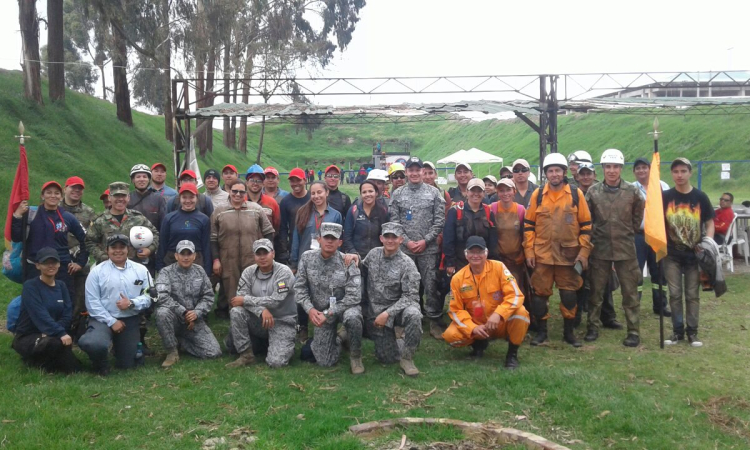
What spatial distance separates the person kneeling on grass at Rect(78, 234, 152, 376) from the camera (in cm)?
586

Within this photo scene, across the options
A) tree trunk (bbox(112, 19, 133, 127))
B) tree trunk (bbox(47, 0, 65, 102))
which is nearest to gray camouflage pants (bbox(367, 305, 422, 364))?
tree trunk (bbox(47, 0, 65, 102))

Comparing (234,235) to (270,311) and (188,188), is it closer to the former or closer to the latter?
(188,188)

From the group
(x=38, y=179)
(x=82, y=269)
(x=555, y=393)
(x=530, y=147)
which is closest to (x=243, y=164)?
(x=38, y=179)

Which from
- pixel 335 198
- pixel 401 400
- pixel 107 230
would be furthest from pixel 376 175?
pixel 401 400

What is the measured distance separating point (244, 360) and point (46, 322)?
1819mm

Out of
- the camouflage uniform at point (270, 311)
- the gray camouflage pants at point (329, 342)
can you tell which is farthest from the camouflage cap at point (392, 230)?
the camouflage uniform at point (270, 311)

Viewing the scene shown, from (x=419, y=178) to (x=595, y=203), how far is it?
1.93 m

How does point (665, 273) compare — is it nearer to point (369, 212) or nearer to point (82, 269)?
point (369, 212)

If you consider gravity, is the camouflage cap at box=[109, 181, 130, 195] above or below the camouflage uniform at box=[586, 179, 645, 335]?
above

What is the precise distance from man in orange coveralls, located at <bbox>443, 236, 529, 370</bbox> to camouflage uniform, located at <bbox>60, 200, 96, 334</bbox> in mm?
3887

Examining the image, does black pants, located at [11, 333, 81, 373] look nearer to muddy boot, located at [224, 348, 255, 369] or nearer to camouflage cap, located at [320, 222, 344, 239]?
muddy boot, located at [224, 348, 255, 369]

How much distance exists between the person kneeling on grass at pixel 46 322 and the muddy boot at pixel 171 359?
78 cm

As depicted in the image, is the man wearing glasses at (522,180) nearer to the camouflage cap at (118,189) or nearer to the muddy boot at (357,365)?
the muddy boot at (357,365)

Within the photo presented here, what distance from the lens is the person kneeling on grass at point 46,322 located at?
5637mm
